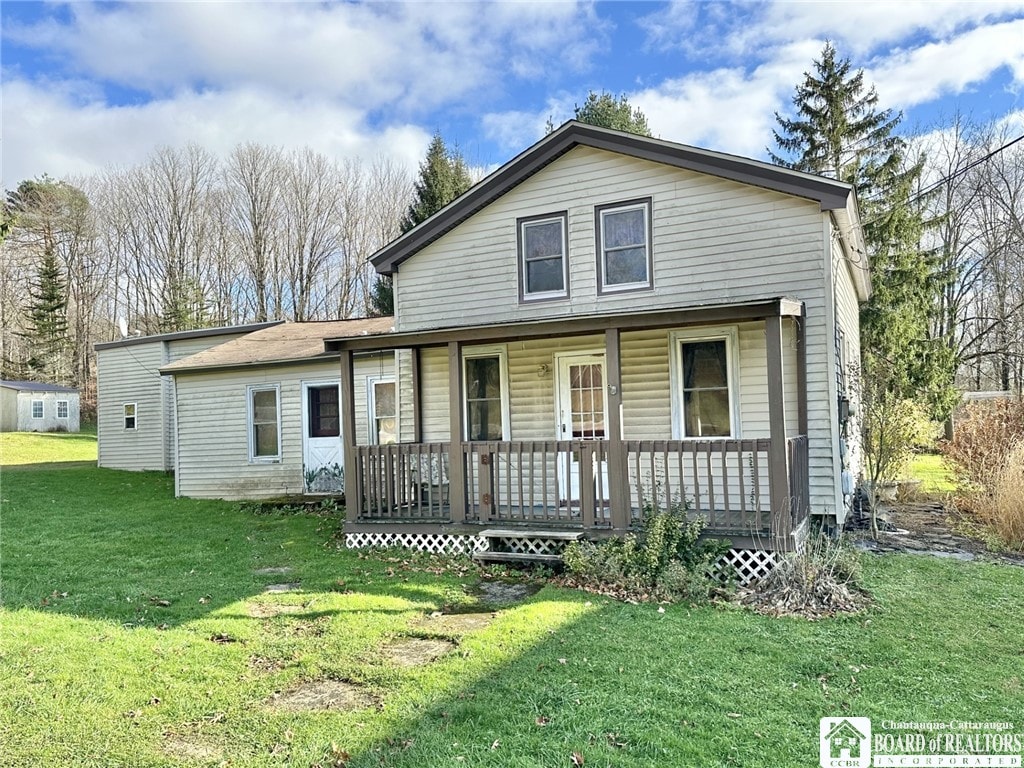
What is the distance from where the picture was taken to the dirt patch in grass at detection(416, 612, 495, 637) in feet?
17.9

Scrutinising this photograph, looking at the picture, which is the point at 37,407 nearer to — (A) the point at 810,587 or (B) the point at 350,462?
(B) the point at 350,462

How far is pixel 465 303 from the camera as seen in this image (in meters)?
10.1

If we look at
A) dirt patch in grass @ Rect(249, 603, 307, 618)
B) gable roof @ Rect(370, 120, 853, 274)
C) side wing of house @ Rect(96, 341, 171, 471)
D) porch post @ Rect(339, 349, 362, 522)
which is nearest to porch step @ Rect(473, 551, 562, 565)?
porch post @ Rect(339, 349, 362, 522)

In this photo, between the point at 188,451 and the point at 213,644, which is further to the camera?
the point at 188,451

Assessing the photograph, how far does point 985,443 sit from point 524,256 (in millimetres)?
8510

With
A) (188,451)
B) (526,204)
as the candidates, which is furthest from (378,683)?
(188,451)

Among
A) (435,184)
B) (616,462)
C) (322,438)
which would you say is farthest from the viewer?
(435,184)

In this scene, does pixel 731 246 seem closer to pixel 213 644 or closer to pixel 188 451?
pixel 213 644

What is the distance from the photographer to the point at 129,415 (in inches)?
746

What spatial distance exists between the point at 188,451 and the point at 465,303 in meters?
8.48

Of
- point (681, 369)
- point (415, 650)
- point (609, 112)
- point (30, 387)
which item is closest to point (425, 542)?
point (415, 650)

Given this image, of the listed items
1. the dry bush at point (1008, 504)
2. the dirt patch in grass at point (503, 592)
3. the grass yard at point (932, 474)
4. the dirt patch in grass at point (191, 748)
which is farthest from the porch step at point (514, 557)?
the grass yard at point (932, 474)

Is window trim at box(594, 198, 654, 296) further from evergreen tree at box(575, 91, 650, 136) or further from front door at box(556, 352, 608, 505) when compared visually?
evergreen tree at box(575, 91, 650, 136)

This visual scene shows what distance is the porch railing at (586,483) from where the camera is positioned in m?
6.92
